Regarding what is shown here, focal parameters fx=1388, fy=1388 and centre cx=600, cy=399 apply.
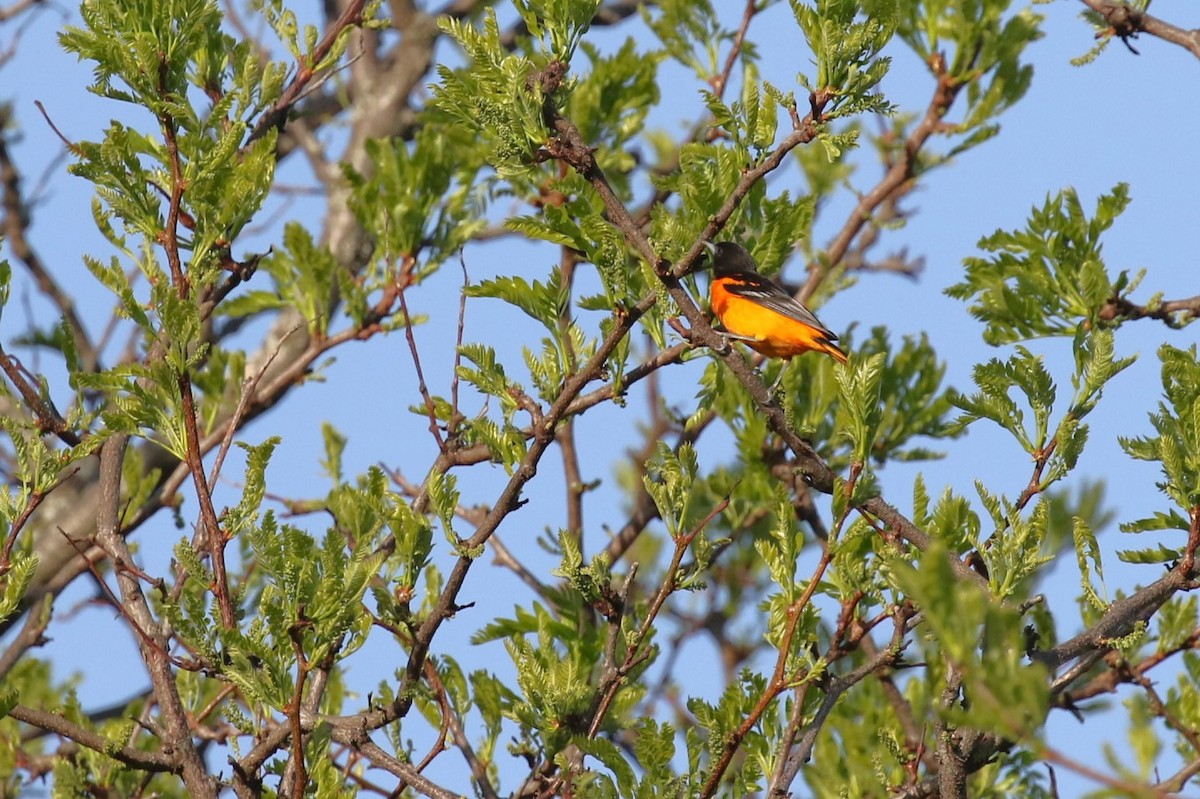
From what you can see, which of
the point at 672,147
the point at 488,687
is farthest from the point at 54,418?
the point at 672,147

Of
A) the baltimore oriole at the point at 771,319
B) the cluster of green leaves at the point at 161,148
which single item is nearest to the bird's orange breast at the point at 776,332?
the baltimore oriole at the point at 771,319

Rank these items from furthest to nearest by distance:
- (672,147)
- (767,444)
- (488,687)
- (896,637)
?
(672,147) → (767,444) → (488,687) → (896,637)

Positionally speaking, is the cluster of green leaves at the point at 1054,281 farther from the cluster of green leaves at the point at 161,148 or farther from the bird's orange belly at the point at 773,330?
the cluster of green leaves at the point at 161,148

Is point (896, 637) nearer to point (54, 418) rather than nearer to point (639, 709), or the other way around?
point (54, 418)

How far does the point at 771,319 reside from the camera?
21.5 ft

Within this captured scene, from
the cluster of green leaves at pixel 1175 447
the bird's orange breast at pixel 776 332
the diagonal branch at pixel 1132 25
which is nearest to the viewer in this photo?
the cluster of green leaves at pixel 1175 447

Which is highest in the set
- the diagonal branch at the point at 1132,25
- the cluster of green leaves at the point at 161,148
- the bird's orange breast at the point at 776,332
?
the bird's orange breast at the point at 776,332

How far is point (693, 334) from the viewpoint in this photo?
3.76m

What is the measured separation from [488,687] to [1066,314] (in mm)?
2605

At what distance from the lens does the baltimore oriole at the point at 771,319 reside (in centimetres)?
657

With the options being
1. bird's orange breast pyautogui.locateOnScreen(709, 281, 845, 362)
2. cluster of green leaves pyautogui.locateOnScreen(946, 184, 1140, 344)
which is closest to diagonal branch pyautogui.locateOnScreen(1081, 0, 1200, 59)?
cluster of green leaves pyautogui.locateOnScreen(946, 184, 1140, 344)

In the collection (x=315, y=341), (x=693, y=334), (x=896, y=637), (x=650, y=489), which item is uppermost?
(x=315, y=341)

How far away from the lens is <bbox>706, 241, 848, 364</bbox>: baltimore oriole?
6.57m

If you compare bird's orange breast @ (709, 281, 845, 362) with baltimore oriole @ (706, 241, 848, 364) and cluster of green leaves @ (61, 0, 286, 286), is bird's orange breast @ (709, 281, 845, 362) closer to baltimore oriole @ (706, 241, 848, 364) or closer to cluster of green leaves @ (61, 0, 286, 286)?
baltimore oriole @ (706, 241, 848, 364)
